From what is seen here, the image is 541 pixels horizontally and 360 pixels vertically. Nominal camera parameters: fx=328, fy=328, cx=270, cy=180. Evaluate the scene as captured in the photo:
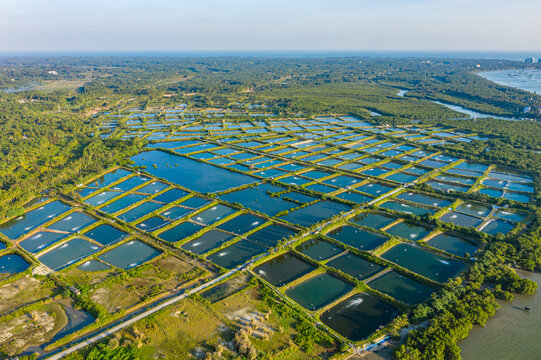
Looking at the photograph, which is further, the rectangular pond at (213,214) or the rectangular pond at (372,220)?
the rectangular pond at (213,214)

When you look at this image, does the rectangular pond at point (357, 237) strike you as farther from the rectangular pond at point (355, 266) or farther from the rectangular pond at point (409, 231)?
the rectangular pond at point (409, 231)

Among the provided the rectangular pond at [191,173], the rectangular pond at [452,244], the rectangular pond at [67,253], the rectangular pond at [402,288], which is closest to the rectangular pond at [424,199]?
the rectangular pond at [452,244]

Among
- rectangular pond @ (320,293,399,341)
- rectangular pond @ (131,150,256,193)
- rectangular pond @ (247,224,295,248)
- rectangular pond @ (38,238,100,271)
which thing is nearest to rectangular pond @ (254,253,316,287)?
rectangular pond @ (247,224,295,248)

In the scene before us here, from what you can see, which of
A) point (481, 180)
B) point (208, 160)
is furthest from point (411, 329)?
point (208, 160)

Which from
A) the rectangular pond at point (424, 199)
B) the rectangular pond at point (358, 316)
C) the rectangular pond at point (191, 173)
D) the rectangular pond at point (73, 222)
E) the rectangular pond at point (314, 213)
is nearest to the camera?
the rectangular pond at point (358, 316)

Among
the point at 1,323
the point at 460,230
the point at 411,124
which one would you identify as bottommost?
the point at 1,323

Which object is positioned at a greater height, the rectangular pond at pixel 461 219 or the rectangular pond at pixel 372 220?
the rectangular pond at pixel 461 219

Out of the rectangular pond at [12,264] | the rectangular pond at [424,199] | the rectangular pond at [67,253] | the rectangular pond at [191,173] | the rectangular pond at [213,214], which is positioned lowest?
the rectangular pond at [12,264]

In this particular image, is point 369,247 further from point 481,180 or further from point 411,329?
point 481,180
